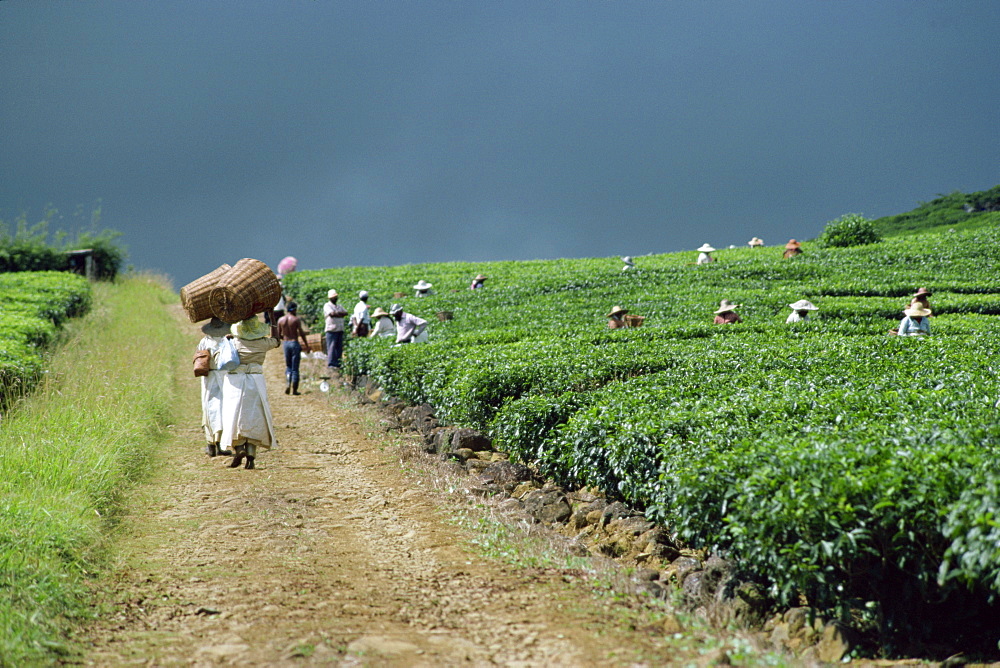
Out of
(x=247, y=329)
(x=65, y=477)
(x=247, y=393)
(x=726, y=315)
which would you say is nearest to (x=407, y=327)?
(x=726, y=315)

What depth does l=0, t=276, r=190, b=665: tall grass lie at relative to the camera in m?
5.35

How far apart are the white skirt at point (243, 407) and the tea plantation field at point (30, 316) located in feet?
15.1

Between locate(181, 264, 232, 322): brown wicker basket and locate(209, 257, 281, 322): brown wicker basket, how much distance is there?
2.4 inches

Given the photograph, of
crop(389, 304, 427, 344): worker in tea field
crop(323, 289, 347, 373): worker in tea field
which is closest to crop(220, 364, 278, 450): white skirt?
crop(389, 304, 427, 344): worker in tea field

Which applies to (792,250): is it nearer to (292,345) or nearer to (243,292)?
(292,345)

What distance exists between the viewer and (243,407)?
903 cm

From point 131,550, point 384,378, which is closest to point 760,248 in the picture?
point 384,378

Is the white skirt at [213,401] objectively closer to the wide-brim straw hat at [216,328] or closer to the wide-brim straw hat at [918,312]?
the wide-brim straw hat at [216,328]

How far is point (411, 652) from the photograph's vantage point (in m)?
4.89

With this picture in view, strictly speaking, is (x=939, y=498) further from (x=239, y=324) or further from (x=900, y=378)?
(x=239, y=324)

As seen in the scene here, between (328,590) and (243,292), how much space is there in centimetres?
373

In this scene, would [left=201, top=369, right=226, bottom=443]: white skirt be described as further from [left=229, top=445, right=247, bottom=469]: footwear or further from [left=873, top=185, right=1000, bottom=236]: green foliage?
[left=873, top=185, right=1000, bottom=236]: green foliage

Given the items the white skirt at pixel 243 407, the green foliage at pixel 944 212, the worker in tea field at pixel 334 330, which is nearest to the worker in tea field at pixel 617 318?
the worker in tea field at pixel 334 330

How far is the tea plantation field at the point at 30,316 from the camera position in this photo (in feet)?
40.7
